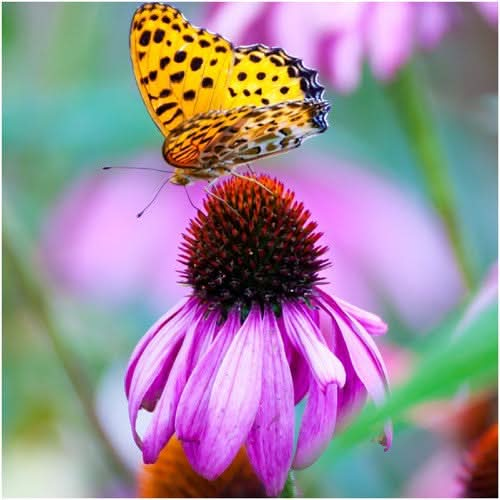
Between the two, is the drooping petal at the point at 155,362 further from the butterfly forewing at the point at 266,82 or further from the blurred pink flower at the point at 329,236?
the blurred pink flower at the point at 329,236

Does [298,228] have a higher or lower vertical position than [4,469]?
higher

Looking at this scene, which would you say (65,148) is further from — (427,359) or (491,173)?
(427,359)

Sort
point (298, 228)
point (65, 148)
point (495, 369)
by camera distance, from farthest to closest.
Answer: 1. point (65, 148)
2. point (298, 228)
3. point (495, 369)

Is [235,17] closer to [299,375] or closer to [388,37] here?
[388,37]

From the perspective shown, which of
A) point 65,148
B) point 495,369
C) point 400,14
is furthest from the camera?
point 65,148

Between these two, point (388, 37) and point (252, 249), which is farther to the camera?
point (388, 37)

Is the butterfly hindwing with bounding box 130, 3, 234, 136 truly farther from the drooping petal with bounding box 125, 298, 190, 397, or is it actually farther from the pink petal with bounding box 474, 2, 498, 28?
the pink petal with bounding box 474, 2, 498, 28

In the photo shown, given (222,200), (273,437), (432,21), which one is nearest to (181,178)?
(222,200)

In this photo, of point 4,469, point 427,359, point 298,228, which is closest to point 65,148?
point 4,469
